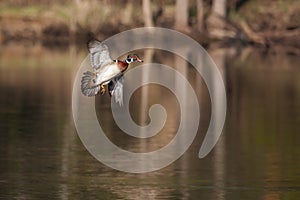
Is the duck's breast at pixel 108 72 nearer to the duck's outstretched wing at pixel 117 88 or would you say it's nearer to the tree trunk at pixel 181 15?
the duck's outstretched wing at pixel 117 88

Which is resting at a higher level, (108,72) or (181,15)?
(181,15)

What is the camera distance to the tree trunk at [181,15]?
175 ft

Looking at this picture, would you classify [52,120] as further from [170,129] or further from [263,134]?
[263,134]

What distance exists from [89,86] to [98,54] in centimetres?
55

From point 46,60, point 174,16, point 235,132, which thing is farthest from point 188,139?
point 174,16

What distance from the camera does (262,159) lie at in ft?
63.3

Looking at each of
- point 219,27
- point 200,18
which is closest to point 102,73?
point 219,27

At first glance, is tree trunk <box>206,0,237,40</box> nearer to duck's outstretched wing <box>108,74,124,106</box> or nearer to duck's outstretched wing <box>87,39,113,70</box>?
duck's outstretched wing <box>108,74,124,106</box>

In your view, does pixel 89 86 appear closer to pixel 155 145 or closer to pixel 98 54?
pixel 98 54

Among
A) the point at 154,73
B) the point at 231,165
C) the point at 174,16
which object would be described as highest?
the point at 174,16

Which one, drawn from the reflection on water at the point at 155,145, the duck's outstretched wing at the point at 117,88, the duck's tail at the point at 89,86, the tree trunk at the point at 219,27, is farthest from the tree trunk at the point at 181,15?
the duck's tail at the point at 89,86

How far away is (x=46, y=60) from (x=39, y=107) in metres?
15.2

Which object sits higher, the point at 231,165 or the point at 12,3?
the point at 12,3

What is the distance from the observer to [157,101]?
2844 centimetres
